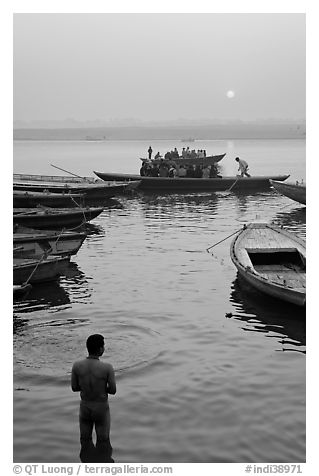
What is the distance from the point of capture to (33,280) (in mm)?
15297

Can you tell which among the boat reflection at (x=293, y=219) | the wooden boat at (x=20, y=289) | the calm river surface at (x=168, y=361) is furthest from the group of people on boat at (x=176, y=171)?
the wooden boat at (x=20, y=289)

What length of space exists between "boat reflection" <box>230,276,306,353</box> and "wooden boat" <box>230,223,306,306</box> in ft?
1.55

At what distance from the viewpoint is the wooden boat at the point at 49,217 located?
20.7 metres

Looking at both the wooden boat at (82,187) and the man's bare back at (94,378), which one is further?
the wooden boat at (82,187)

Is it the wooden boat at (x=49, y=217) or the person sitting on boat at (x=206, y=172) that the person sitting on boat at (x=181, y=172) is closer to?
the person sitting on boat at (x=206, y=172)

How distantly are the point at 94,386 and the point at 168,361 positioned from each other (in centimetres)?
385

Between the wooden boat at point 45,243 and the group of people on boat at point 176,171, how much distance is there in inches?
836

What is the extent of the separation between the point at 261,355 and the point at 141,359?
224 centimetres

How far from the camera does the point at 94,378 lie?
7.25 m

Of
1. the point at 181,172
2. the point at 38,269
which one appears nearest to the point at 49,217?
the point at 38,269

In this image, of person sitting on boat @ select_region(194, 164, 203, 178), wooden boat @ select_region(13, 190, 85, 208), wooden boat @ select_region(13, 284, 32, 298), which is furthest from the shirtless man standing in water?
person sitting on boat @ select_region(194, 164, 203, 178)

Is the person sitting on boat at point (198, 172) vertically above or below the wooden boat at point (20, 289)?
above
